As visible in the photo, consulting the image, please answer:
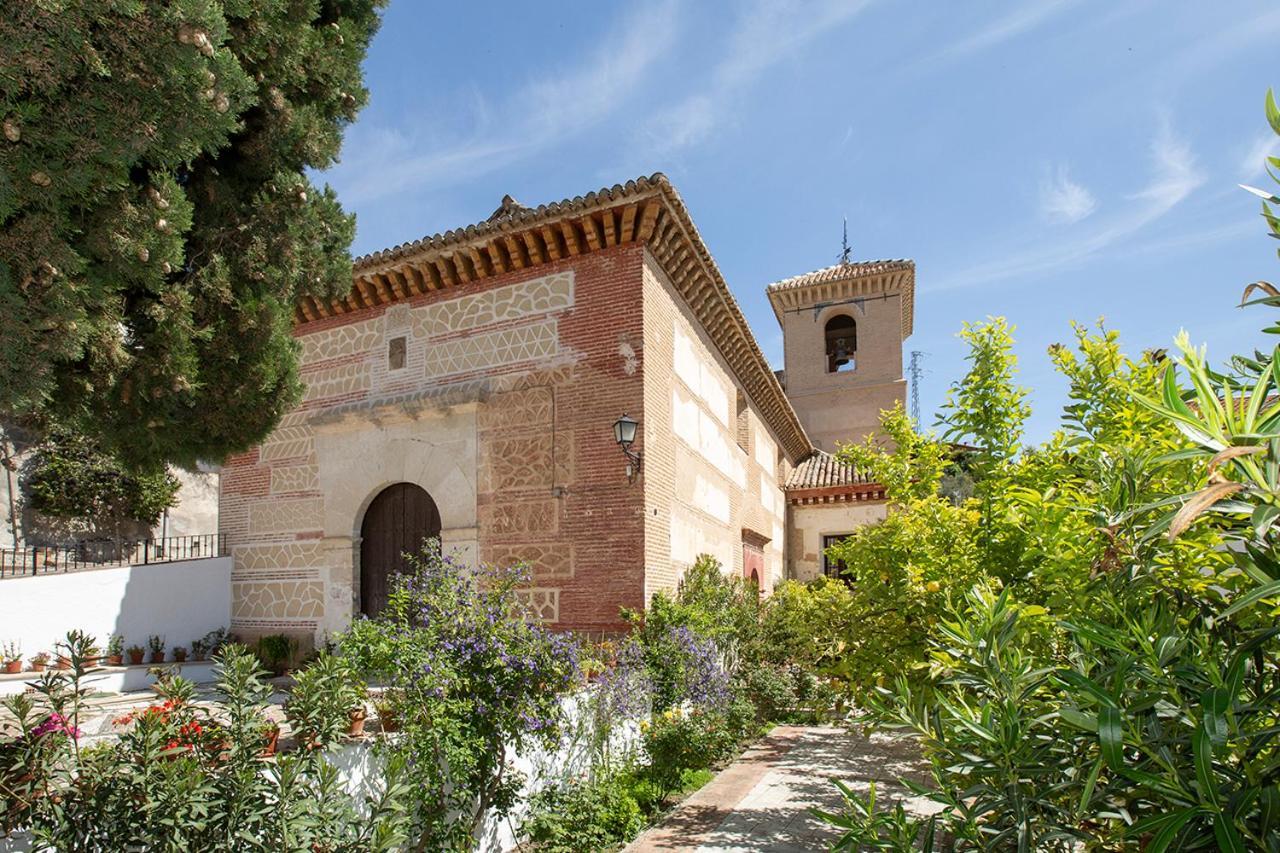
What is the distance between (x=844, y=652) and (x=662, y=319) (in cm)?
490

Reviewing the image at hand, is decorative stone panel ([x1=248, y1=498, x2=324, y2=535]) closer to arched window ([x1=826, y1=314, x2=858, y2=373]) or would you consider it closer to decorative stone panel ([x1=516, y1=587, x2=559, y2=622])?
decorative stone panel ([x1=516, y1=587, x2=559, y2=622])

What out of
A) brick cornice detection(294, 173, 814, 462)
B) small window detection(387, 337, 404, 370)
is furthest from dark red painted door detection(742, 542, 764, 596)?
small window detection(387, 337, 404, 370)

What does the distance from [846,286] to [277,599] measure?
16.4 m

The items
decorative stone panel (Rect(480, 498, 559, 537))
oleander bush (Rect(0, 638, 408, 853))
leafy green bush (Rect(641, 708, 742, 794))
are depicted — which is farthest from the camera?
decorative stone panel (Rect(480, 498, 559, 537))

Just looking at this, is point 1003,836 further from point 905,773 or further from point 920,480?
point 905,773

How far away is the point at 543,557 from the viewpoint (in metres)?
8.45

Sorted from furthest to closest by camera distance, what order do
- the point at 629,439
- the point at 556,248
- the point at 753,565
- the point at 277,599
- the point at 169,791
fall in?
the point at 753,565 < the point at 277,599 < the point at 556,248 < the point at 629,439 < the point at 169,791

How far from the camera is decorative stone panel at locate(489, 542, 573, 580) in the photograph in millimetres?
8320

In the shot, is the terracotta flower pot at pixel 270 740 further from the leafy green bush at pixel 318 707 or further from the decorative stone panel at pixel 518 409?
the decorative stone panel at pixel 518 409

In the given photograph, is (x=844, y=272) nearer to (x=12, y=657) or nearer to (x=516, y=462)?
(x=516, y=462)

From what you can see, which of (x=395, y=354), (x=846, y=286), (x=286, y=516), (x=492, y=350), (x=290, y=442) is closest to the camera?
(x=492, y=350)

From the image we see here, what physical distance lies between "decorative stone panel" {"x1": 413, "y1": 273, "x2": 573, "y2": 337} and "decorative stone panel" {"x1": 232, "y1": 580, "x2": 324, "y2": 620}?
3.68 metres

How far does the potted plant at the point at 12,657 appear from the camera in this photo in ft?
28.7

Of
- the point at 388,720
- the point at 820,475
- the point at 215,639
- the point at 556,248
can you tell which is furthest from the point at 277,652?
the point at 820,475
